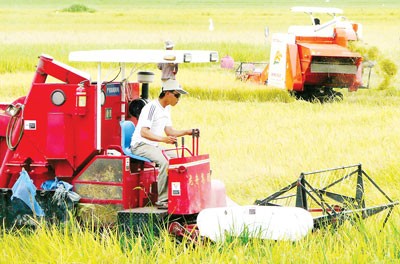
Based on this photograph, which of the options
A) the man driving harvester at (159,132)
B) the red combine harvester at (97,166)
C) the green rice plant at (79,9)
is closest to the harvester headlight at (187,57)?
the red combine harvester at (97,166)

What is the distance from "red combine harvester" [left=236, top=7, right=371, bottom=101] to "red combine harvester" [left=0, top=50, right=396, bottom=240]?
930cm

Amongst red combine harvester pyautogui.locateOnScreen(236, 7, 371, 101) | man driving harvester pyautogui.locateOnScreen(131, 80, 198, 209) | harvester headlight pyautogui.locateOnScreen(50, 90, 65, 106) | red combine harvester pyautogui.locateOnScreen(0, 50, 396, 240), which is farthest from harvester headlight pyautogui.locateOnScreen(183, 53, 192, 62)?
red combine harvester pyautogui.locateOnScreen(236, 7, 371, 101)

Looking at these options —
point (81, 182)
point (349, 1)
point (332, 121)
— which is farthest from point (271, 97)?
point (349, 1)

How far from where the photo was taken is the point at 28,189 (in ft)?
25.2

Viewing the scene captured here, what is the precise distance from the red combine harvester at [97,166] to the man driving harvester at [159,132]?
84 mm

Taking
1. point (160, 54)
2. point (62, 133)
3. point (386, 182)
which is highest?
point (160, 54)

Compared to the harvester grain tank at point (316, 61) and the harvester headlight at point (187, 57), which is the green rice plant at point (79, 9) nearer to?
the harvester grain tank at point (316, 61)

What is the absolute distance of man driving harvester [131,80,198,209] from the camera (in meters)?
7.27

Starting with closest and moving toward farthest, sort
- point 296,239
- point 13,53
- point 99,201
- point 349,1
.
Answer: point 296,239
point 99,201
point 13,53
point 349,1

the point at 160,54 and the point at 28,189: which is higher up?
the point at 160,54

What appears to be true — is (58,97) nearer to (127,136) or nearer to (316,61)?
(127,136)

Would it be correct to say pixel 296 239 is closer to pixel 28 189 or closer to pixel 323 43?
pixel 28 189

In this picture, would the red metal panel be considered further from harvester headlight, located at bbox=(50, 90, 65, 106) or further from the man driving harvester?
harvester headlight, located at bbox=(50, 90, 65, 106)

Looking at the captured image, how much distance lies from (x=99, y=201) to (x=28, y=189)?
2.02 ft
